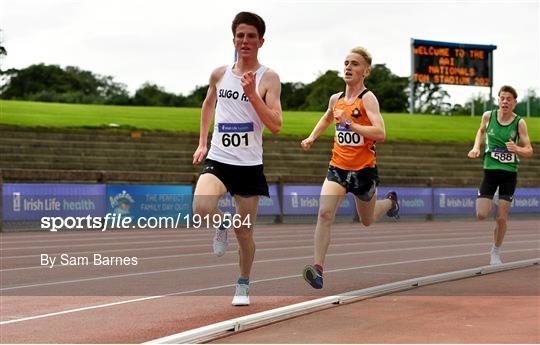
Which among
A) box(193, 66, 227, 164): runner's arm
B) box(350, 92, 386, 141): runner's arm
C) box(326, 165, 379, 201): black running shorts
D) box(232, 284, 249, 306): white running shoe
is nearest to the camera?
box(193, 66, 227, 164): runner's arm

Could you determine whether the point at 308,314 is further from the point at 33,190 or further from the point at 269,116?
the point at 33,190

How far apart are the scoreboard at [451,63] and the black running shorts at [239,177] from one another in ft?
167

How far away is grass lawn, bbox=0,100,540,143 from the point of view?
5106 centimetres

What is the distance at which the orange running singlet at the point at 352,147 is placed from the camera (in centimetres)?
961

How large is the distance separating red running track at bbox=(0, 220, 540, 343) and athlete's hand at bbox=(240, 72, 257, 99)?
186 centimetres

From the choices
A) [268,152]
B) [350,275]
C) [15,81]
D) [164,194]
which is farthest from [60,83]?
[350,275]

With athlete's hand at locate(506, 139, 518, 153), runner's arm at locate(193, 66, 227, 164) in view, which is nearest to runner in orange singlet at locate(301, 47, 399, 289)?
runner's arm at locate(193, 66, 227, 164)

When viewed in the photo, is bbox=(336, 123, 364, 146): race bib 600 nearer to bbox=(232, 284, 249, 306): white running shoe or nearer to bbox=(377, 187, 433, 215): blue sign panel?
bbox=(232, 284, 249, 306): white running shoe

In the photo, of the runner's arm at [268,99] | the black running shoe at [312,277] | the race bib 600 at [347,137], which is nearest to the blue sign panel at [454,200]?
the race bib 600 at [347,137]

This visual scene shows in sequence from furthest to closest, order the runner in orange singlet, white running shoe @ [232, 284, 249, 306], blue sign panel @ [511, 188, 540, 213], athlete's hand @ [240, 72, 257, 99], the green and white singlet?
blue sign panel @ [511, 188, 540, 213] → the green and white singlet → the runner in orange singlet → white running shoe @ [232, 284, 249, 306] → athlete's hand @ [240, 72, 257, 99]

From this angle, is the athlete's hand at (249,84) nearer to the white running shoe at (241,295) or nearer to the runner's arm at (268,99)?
the runner's arm at (268,99)

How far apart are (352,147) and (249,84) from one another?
90.5 inches

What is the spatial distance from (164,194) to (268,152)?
53.6 feet

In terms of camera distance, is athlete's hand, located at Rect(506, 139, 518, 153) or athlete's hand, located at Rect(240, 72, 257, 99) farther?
athlete's hand, located at Rect(506, 139, 518, 153)
